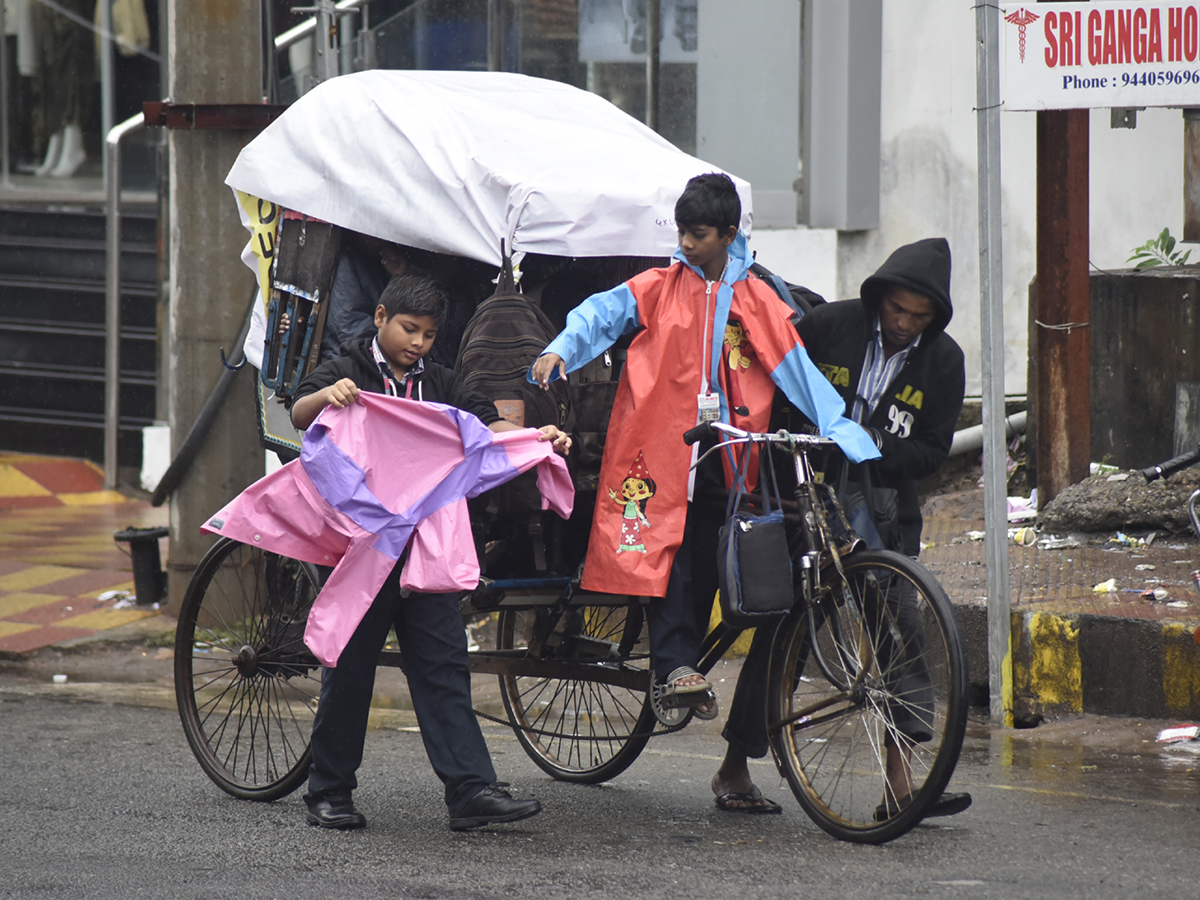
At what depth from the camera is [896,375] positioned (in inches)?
179

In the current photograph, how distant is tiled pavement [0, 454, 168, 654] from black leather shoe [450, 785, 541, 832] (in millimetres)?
3676

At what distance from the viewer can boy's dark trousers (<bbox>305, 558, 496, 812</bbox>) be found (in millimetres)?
4352

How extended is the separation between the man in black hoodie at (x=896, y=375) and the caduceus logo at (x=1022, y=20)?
2.04 m

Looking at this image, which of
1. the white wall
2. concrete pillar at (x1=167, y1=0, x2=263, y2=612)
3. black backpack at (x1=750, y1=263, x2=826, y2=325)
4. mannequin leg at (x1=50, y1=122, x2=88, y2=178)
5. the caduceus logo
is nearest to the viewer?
black backpack at (x1=750, y1=263, x2=826, y2=325)

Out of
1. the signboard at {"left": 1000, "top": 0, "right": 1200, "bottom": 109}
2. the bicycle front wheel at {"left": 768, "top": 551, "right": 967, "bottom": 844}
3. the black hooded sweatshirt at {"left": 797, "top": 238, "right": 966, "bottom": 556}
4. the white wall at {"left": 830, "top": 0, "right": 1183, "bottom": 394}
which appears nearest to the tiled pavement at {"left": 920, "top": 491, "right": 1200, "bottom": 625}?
the black hooded sweatshirt at {"left": 797, "top": 238, "right": 966, "bottom": 556}

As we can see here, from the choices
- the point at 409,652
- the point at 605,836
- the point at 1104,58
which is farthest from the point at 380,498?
the point at 1104,58

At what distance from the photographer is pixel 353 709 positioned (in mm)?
4465

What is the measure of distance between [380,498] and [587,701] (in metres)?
1.35

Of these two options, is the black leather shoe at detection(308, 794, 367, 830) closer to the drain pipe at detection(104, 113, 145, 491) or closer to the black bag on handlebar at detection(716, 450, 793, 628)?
the black bag on handlebar at detection(716, 450, 793, 628)

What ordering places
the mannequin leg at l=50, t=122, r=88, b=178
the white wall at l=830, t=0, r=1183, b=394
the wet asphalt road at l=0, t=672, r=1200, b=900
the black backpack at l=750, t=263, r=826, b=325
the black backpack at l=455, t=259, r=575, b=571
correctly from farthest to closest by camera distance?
the mannequin leg at l=50, t=122, r=88, b=178
the white wall at l=830, t=0, r=1183, b=394
the black backpack at l=750, t=263, r=826, b=325
the black backpack at l=455, t=259, r=575, b=571
the wet asphalt road at l=0, t=672, r=1200, b=900

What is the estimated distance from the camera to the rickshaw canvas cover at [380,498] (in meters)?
4.30

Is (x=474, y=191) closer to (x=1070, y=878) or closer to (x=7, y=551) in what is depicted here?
(x=1070, y=878)

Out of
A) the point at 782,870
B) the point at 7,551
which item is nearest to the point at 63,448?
the point at 7,551

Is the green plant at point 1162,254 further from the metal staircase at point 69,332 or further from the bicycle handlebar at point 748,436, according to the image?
the metal staircase at point 69,332
